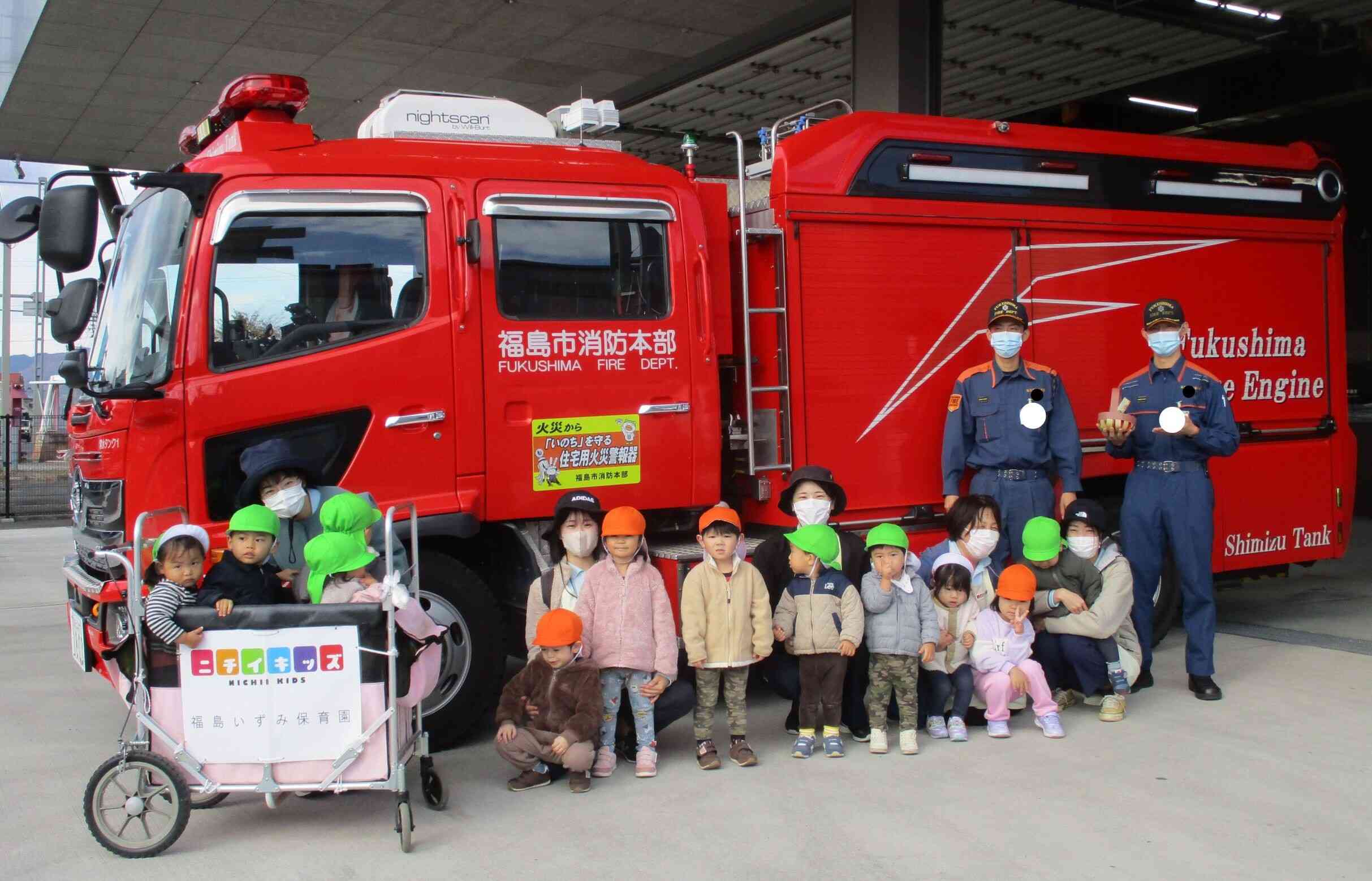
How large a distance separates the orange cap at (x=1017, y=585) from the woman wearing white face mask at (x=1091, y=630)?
1.41 ft

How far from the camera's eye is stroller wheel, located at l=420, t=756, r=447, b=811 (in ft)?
15.6

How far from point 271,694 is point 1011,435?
384 centimetres

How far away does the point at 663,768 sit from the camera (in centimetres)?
530

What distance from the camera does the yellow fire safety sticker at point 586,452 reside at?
5.71 meters

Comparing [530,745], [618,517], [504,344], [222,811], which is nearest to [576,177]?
[504,344]

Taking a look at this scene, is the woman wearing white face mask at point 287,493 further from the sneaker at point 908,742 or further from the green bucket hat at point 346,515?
the sneaker at point 908,742

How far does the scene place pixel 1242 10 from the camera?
1347cm

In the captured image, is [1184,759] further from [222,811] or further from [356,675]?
[222,811]

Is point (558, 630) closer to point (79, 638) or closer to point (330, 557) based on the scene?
point (330, 557)

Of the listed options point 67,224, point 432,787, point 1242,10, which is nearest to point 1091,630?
point 432,787

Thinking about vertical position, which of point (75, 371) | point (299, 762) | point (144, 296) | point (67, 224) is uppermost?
point (67, 224)

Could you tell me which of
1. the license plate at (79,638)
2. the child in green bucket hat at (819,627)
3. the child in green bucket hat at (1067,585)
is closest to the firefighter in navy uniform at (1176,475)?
the child in green bucket hat at (1067,585)

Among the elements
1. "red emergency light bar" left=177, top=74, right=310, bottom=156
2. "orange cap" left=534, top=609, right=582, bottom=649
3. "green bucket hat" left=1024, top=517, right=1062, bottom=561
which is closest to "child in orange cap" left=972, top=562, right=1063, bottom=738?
"green bucket hat" left=1024, top=517, right=1062, bottom=561

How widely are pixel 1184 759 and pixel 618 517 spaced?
2623mm
